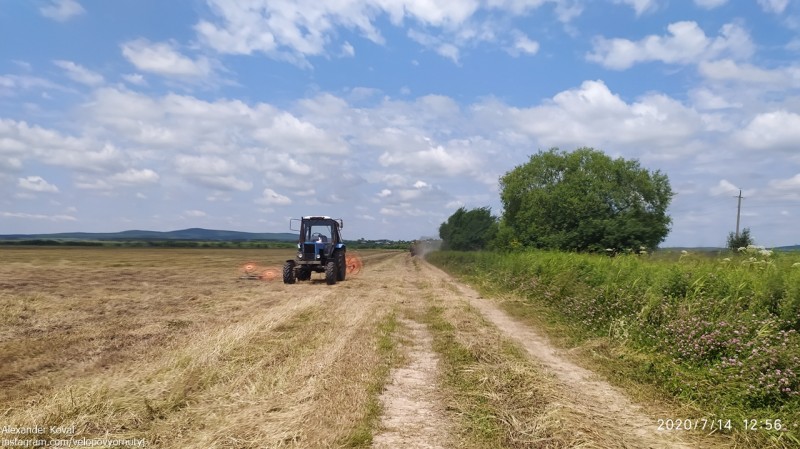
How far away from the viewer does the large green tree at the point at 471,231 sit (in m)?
59.5

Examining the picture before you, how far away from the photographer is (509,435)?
16.8 ft

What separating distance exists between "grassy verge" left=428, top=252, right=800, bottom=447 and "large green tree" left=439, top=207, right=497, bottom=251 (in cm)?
4283

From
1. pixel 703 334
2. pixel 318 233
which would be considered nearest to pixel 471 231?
pixel 318 233

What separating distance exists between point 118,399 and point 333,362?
115 inches

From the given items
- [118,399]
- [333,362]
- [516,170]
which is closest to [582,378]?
[333,362]

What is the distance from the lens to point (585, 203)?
31594 millimetres

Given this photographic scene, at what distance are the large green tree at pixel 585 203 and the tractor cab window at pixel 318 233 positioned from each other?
12.8m

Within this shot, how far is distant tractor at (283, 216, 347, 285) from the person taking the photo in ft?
76.2

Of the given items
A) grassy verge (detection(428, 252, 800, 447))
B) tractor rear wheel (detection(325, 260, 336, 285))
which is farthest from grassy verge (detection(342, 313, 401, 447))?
tractor rear wheel (detection(325, 260, 336, 285))

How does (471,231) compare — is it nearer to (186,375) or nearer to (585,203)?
(585,203)

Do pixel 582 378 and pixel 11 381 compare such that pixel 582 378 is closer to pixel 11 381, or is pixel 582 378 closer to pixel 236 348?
pixel 236 348

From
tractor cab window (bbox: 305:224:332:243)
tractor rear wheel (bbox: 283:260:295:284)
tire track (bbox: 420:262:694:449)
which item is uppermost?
tractor cab window (bbox: 305:224:332:243)

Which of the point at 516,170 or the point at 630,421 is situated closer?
the point at 630,421

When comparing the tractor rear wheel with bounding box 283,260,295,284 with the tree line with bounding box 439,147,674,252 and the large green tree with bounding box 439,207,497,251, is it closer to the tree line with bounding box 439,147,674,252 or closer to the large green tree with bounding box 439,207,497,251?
the tree line with bounding box 439,147,674,252
